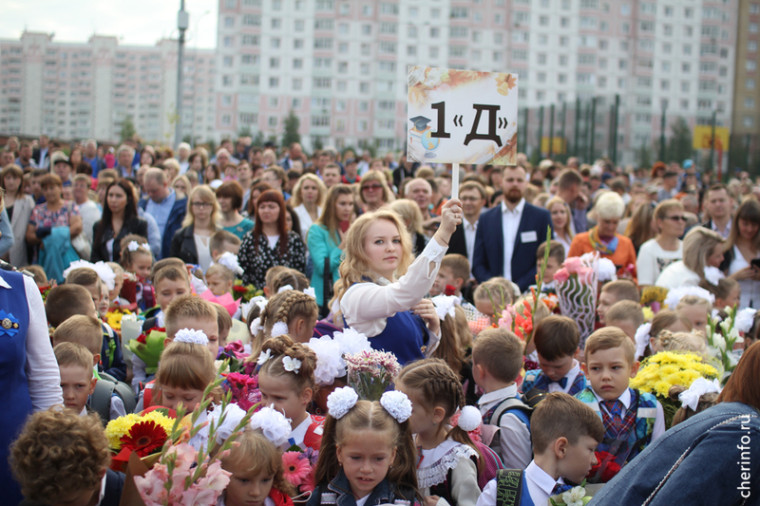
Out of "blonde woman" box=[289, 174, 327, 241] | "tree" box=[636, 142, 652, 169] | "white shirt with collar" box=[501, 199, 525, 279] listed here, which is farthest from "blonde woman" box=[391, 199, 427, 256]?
"tree" box=[636, 142, 652, 169]

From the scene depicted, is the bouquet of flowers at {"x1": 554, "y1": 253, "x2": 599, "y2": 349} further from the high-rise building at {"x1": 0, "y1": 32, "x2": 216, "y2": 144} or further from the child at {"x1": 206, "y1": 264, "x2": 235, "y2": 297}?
the high-rise building at {"x1": 0, "y1": 32, "x2": 216, "y2": 144}

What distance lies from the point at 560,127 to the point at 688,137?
5447mm

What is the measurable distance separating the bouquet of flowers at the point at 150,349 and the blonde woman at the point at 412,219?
3.05 metres

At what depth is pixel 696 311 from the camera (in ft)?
19.1

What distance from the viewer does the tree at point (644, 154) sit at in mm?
36603

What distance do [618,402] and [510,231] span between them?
4.18 meters

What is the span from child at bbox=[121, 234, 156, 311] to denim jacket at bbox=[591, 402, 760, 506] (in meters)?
5.45

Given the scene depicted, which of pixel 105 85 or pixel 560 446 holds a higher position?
pixel 105 85

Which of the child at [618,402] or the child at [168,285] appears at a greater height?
the child at [168,285]

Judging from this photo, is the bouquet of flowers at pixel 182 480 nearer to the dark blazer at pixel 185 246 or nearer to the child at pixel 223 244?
the child at pixel 223 244

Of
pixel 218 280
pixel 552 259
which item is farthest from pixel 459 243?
pixel 218 280

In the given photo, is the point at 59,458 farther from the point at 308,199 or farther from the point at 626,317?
the point at 308,199

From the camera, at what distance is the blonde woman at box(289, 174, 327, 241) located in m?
9.81

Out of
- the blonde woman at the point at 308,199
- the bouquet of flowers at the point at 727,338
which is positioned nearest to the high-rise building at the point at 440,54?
the blonde woman at the point at 308,199
